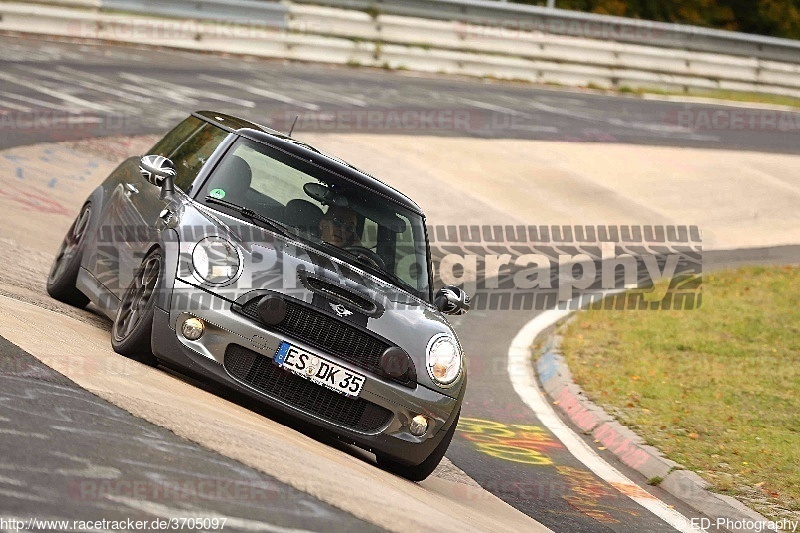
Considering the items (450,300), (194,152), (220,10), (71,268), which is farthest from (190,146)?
(220,10)

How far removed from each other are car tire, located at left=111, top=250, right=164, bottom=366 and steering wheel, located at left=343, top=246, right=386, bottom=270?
1195 millimetres

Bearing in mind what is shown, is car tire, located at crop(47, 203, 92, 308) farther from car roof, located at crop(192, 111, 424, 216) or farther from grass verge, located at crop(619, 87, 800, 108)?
grass verge, located at crop(619, 87, 800, 108)

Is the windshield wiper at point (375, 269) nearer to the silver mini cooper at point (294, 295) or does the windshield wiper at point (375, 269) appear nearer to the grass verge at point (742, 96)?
the silver mini cooper at point (294, 295)

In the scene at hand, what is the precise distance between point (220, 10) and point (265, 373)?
2039 cm

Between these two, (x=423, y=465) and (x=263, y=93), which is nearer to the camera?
(x=423, y=465)

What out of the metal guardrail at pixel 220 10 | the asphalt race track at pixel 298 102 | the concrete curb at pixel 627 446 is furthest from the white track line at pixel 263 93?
the concrete curb at pixel 627 446

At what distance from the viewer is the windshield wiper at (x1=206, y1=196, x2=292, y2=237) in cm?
750

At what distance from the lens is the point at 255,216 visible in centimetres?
756

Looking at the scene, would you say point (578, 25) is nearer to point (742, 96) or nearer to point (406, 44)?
point (406, 44)

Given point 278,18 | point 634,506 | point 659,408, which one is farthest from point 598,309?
point 278,18

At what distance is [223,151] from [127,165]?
1402 millimetres

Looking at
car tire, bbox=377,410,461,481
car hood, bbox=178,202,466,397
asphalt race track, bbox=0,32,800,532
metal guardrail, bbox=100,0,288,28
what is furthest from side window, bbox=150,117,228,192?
metal guardrail, bbox=100,0,288,28

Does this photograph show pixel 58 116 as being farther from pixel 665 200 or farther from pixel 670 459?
pixel 670 459

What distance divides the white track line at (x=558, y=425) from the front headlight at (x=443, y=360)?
5.81 feet
